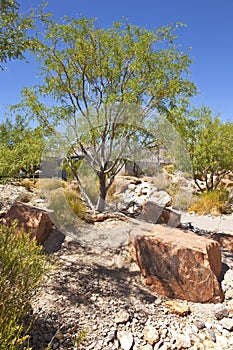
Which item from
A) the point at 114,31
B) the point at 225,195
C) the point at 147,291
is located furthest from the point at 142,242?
the point at 225,195

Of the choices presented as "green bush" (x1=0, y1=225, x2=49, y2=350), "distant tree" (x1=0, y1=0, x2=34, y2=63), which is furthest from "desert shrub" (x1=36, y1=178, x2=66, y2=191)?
"green bush" (x1=0, y1=225, x2=49, y2=350)

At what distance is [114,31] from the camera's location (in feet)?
19.0

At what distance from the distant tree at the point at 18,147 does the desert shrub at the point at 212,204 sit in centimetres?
590

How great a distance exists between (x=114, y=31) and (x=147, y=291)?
489cm

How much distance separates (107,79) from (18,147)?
2.52 m

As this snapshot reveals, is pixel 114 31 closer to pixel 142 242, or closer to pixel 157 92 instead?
pixel 157 92

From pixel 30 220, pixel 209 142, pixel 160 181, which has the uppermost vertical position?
pixel 209 142

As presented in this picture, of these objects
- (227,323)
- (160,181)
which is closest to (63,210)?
(227,323)

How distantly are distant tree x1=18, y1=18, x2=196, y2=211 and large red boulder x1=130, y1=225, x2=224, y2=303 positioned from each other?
285cm

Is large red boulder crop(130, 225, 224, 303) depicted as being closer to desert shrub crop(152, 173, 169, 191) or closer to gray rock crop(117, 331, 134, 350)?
gray rock crop(117, 331, 134, 350)

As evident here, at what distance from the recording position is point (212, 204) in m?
9.54

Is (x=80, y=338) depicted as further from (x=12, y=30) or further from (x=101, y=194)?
(x=101, y=194)

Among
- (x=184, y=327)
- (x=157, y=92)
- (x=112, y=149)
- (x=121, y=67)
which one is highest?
(x=121, y=67)

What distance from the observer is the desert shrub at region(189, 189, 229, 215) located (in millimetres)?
9398
